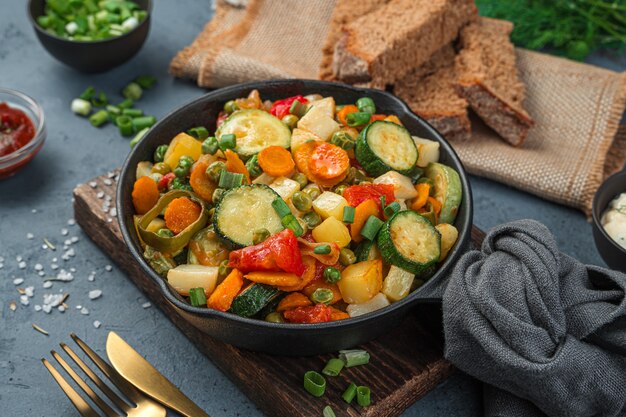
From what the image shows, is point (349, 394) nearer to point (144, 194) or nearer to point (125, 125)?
point (144, 194)

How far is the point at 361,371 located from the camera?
11.3 feet

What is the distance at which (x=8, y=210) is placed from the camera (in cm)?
450

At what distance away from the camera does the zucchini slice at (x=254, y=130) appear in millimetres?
3725

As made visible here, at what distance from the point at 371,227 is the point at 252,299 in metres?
0.65

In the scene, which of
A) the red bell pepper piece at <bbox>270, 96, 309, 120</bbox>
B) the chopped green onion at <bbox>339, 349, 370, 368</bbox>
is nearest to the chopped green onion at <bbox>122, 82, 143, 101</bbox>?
the red bell pepper piece at <bbox>270, 96, 309, 120</bbox>

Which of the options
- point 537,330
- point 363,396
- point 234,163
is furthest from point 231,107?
point 537,330

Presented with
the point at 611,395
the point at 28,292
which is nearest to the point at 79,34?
the point at 28,292

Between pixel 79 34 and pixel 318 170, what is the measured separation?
8.81ft

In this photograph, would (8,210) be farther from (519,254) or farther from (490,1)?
(490,1)

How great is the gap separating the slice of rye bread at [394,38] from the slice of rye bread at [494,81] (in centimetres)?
23

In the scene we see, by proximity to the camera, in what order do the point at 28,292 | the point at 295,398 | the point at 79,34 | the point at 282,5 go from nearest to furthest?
the point at 295,398, the point at 28,292, the point at 79,34, the point at 282,5

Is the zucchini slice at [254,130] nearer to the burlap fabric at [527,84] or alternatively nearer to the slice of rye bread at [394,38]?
the slice of rye bread at [394,38]

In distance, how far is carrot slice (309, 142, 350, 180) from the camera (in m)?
3.54

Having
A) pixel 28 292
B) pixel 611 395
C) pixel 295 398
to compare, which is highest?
pixel 611 395
